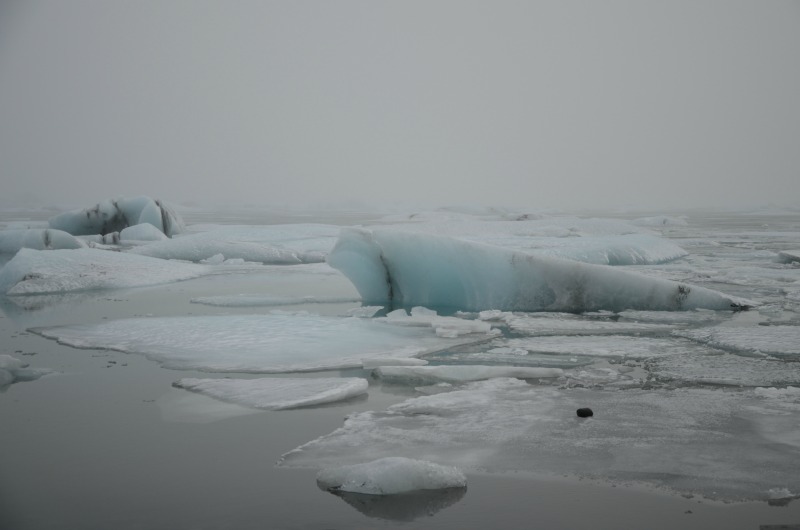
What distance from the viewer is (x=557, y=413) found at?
10.7ft

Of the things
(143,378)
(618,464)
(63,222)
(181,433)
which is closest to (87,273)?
(143,378)

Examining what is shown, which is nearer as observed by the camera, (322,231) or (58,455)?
(58,455)

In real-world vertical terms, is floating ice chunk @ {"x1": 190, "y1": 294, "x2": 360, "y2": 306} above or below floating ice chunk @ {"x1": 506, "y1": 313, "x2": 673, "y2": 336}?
below

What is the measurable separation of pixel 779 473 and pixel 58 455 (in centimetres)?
245

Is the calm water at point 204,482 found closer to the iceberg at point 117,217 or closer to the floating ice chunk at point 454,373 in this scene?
the floating ice chunk at point 454,373

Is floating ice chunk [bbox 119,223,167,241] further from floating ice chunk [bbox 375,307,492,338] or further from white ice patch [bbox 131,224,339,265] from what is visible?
floating ice chunk [bbox 375,307,492,338]

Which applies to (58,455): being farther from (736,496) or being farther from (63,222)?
(63,222)

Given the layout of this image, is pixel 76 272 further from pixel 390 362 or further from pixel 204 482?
pixel 204 482

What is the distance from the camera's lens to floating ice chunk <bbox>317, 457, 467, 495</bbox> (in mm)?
2453

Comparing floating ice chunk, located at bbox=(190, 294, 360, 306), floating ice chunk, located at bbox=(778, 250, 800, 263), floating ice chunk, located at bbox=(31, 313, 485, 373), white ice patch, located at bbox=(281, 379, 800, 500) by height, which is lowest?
floating ice chunk, located at bbox=(190, 294, 360, 306)

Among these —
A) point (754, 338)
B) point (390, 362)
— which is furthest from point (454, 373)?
point (754, 338)

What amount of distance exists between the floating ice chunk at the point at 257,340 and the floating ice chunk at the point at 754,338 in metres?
1.45

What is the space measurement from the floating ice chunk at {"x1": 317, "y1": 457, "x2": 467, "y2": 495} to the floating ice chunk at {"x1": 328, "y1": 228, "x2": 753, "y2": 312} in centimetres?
391


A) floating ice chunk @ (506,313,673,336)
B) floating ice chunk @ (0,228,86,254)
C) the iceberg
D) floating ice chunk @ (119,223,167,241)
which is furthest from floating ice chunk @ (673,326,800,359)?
the iceberg
